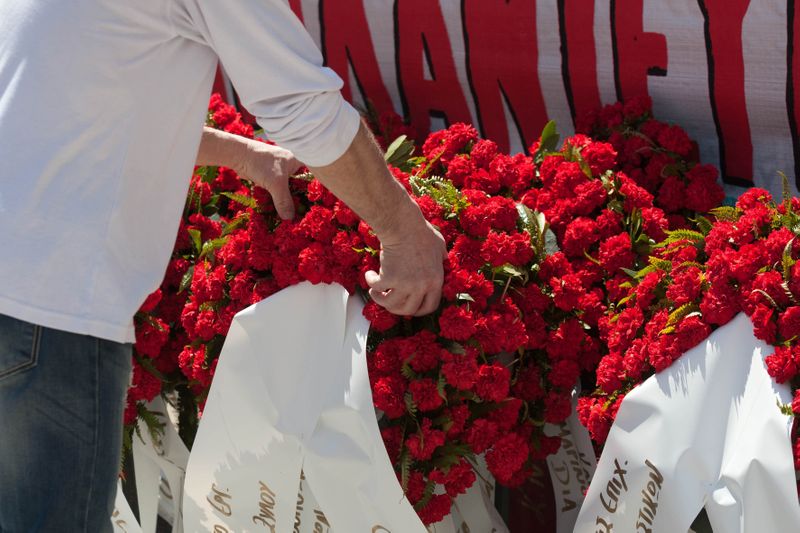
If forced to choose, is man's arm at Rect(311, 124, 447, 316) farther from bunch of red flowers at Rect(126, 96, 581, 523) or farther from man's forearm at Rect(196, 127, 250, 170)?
man's forearm at Rect(196, 127, 250, 170)

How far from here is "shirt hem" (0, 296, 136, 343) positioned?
67.6 inches

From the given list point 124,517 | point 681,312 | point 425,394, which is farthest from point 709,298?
point 124,517

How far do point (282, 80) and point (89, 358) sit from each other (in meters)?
0.65

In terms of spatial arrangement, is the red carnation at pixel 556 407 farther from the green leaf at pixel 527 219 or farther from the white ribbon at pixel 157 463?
the white ribbon at pixel 157 463

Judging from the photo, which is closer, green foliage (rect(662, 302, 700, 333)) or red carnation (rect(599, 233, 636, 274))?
green foliage (rect(662, 302, 700, 333))

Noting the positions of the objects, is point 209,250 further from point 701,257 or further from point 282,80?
point 701,257

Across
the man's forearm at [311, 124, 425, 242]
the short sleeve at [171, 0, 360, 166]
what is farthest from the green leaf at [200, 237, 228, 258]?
the short sleeve at [171, 0, 360, 166]

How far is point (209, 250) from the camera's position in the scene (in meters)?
2.51

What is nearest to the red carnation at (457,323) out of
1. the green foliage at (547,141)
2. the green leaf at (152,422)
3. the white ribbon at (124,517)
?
the green foliage at (547,141)

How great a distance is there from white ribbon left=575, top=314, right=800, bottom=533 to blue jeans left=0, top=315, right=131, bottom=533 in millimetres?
1032

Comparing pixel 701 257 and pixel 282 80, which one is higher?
pixel 282 80

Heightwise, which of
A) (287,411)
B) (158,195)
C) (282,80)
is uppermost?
(282,80)

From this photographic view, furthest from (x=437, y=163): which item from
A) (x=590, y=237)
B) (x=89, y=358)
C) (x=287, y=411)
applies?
(x=89, y=358)

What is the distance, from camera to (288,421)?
2.18m
